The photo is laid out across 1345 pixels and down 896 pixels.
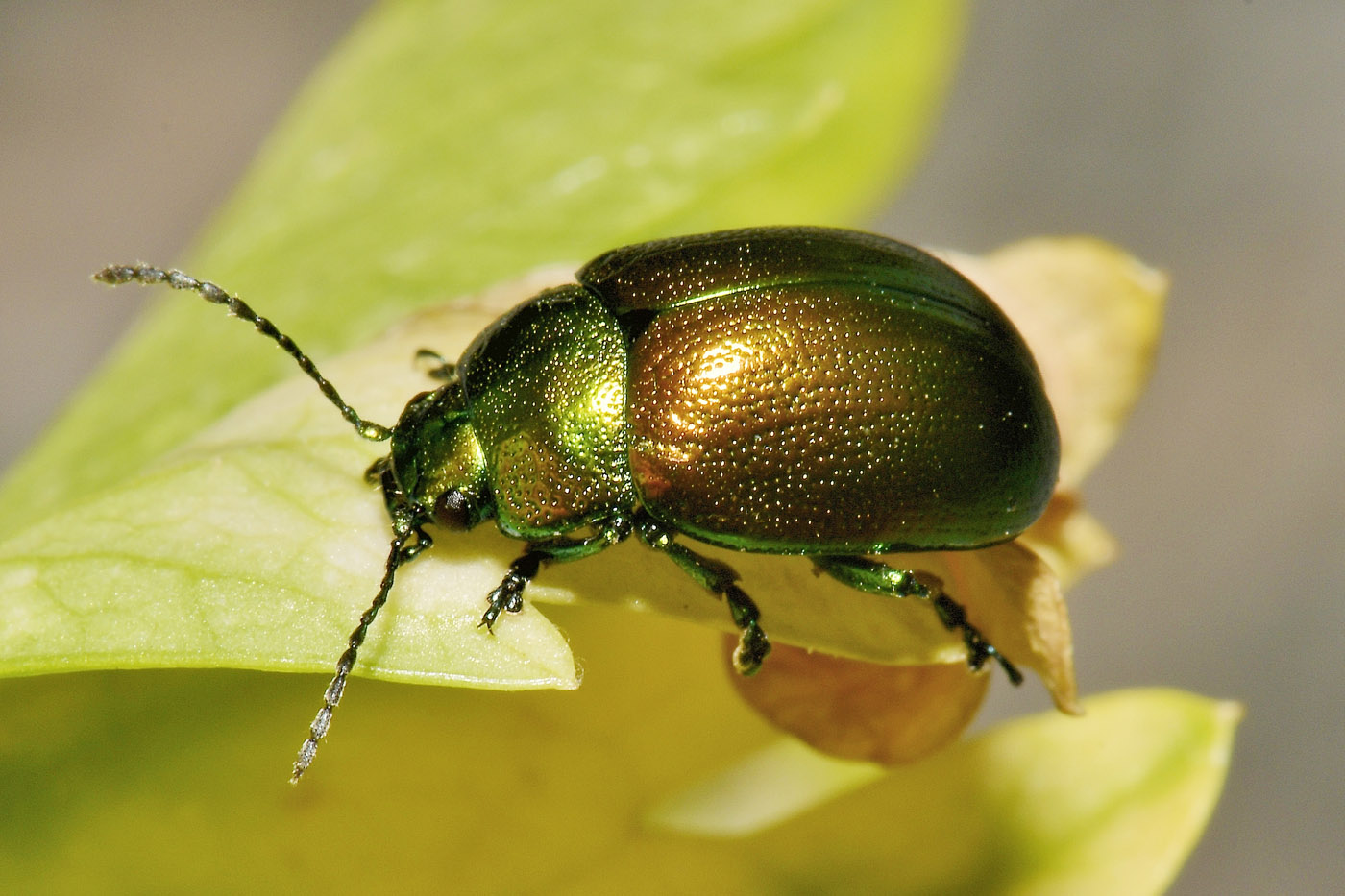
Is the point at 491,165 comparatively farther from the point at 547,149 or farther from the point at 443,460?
the point at 443,460

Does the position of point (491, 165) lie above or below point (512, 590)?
above

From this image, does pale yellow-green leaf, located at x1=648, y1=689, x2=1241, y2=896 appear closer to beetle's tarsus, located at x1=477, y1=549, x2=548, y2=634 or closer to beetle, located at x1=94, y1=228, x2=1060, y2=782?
beetle, located at x1=94, y1=228, x2=1060, y2=782

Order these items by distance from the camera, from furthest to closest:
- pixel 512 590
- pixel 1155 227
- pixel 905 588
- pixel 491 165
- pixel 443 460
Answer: pixel 1155 227, pixel 491 165, pixel 443 460, pixel 905 588, pixel 512 590

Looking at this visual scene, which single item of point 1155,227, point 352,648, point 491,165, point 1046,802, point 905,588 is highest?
point 491,165

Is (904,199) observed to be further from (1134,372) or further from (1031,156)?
(1134,372)

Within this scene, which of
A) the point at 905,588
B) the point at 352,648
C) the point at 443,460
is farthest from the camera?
the point at 443,460

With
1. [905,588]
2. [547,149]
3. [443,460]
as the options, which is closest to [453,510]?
[443,460]

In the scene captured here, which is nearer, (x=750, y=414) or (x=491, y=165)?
(x=750, y=414)
